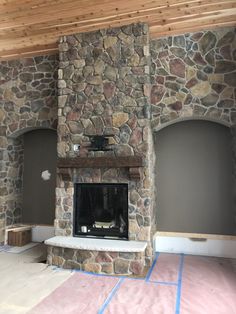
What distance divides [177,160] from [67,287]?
118 inches

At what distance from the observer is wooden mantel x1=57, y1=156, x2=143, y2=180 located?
4.20 m

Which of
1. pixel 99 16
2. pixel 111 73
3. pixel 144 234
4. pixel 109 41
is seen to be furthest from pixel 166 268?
pixel 99 16

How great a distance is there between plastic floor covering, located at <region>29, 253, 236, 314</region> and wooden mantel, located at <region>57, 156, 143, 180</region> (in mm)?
1589

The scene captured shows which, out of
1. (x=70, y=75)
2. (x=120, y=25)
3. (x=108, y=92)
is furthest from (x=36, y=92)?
(x=120, y=25)

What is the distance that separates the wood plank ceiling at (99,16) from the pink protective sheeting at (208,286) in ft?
13.2

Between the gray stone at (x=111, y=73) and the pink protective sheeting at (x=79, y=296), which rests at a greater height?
the gray stone at (x=111, y=73)

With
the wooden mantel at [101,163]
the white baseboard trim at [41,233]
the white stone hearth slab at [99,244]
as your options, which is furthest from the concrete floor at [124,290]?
the wooden mantel at [101,163]

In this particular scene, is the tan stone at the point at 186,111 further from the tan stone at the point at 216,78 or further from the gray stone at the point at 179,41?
the gray stone at the point at 179,41

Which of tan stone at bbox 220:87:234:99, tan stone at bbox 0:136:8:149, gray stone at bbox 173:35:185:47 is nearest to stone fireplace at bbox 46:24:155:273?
gray stone at bbox 173:35:185:47

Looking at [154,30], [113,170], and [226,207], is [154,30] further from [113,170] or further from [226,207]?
[226,207]

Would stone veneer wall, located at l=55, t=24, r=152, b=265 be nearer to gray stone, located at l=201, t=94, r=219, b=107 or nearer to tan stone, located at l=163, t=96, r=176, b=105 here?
tan stone, located at l=163, t=96, r=176, b=105

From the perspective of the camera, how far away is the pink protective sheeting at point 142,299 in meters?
2.87

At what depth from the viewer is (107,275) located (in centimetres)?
388

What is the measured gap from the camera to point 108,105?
4.57 m
